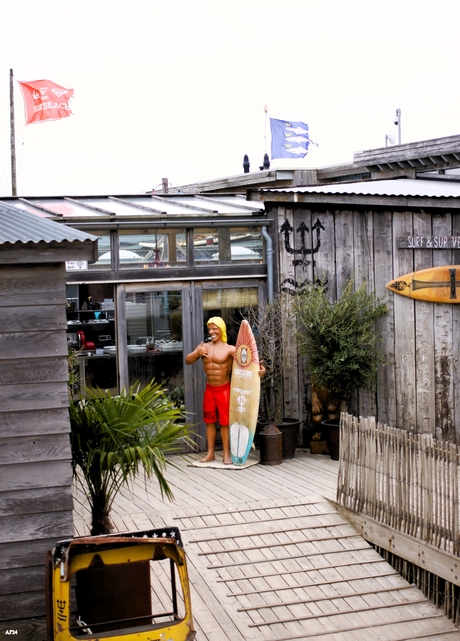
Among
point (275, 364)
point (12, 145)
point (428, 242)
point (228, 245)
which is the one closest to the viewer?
point (275, 364)

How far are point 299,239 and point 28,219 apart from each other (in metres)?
5.23

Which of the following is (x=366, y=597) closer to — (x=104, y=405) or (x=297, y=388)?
(x=104, y=405)

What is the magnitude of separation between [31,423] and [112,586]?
1.27m

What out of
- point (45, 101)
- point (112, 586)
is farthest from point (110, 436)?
point (45, 101)

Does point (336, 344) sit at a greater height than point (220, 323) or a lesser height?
lesser

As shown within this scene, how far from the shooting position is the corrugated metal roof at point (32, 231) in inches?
206

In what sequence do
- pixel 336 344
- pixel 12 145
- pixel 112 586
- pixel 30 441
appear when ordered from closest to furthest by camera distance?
1. pixel 30 441
2. pixel 112 586
3. pixel 336 344
4. pixel 12 145

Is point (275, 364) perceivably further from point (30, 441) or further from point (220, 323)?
point (30, 441)

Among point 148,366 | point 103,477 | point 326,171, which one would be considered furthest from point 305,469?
point 326,171

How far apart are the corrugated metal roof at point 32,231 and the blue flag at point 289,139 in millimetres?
14440

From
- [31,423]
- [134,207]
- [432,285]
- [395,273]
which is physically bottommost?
[31,423]

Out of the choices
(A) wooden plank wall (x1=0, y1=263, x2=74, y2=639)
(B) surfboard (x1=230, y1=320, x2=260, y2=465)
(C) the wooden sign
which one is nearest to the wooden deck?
(B) surfboard (x1=230, y1=320, x2=260, y2=465)

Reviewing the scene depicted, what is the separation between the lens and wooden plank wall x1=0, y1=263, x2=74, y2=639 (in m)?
5.37

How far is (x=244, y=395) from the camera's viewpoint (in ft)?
31.5
